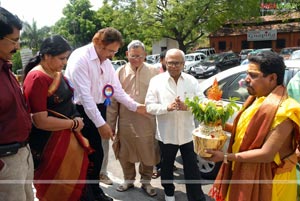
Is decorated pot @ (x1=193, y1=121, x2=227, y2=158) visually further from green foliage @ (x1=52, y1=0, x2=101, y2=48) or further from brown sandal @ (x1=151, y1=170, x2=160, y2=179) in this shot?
green foliage @ (x1=52, y1=0, x2=101, y2=48)

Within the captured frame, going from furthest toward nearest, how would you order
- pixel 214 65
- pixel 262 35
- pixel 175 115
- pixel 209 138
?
1. pixel 262 35
2. pixel 214 65
3. pixel 175 115
4. pixel 209 138

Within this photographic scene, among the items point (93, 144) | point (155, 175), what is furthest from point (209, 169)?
point (93, 144)

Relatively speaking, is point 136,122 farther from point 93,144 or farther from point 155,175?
point 155,175

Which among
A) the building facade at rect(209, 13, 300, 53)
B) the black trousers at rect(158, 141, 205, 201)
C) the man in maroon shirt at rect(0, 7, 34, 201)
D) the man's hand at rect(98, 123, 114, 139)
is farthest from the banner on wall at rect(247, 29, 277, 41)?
the man in maroon shirt at rect(0, 7, 34, 201)

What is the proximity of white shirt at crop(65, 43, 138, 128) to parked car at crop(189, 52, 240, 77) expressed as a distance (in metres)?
15.9

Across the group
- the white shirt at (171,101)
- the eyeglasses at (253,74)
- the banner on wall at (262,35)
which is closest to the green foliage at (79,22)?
the banner on wall at (262,35)

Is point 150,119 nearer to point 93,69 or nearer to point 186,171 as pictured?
point 186,171

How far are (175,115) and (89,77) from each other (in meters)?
0.95

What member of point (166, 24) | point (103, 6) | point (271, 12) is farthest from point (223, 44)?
point (103, 6)

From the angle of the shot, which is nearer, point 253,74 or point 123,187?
point 253,74

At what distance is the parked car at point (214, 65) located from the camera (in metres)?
18.7

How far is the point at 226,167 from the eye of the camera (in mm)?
2186

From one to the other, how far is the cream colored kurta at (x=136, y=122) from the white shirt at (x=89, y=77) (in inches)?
16.7

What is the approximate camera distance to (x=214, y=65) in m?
19.0
